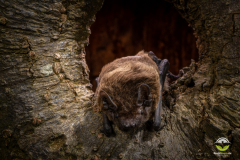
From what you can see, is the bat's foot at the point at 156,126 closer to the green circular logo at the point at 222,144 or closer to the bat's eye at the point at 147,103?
the bat's eye at the point at 147,103

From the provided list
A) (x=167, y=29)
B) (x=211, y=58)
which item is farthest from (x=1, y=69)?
(x=167, y=29)

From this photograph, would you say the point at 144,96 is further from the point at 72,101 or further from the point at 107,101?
the point at 72,101

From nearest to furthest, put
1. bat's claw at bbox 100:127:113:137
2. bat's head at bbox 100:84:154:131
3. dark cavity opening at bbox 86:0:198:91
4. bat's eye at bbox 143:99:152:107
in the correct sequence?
bat's head at bbox 100:84:154:131 < bat's eye at bbox 143:99:152:107 < bat's claw at bbox 100:127:113:137 < dark cavity opening at bbox 86:0:198:91

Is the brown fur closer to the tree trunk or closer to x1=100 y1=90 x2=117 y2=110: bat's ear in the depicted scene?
x1=100 y1=90 x2=117 y2=110: bat's ear

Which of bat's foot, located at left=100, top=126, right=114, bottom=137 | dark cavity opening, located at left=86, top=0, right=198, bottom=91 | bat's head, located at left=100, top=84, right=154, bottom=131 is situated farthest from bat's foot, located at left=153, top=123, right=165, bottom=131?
dark cavity opening, located at left=86, top=0, right=198, bottom=91

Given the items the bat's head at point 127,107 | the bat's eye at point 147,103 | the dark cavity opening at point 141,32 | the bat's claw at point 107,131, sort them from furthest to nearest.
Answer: the dark cavity opening at point 141,32 → the bat's claw at point 107,131 → the bat's eye at point 147,103 → the bat's head at point 127,107

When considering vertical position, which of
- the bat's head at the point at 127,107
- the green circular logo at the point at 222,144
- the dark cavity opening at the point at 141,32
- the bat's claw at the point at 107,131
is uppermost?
the dark cavity opening at the point at 141,32

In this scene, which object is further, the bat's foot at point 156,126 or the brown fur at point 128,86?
the bat's foot at point 156,126

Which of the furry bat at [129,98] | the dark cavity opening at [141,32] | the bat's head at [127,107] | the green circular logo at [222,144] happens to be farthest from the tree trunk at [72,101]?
the dark cavity opening at [141,32]
